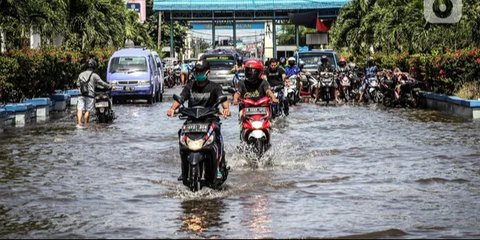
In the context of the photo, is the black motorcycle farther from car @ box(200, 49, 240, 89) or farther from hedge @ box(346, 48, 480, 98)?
car @ box(200, 49, 240, 89)

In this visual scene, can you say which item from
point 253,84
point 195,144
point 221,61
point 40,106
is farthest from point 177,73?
point 195,144

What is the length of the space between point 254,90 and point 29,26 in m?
Answer: 20.4

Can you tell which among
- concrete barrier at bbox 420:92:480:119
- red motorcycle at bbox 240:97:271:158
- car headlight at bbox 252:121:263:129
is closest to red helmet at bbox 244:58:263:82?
red motorcycle at bbox 240:97:271:158

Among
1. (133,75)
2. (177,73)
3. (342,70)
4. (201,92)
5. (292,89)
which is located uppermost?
(201,92)

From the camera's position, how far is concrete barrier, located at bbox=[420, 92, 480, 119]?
25625mm

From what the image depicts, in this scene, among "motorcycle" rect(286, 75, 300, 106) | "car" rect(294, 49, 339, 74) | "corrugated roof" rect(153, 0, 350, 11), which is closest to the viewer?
"motorcycle" rect(286, 75, 300, 106)

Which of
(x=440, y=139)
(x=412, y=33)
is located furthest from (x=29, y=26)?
(x=440, y=139)

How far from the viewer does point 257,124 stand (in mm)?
15234

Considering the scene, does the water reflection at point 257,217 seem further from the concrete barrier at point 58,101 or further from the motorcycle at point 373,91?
the motorcycle at point 373,91

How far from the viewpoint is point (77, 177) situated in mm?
14289

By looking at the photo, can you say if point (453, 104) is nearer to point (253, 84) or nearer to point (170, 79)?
point (253, 84)

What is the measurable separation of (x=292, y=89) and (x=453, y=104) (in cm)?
587

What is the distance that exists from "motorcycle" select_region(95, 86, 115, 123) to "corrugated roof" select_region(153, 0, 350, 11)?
6665cm

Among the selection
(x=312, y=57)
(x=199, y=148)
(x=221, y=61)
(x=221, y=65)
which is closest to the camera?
(x=199, y=148)
